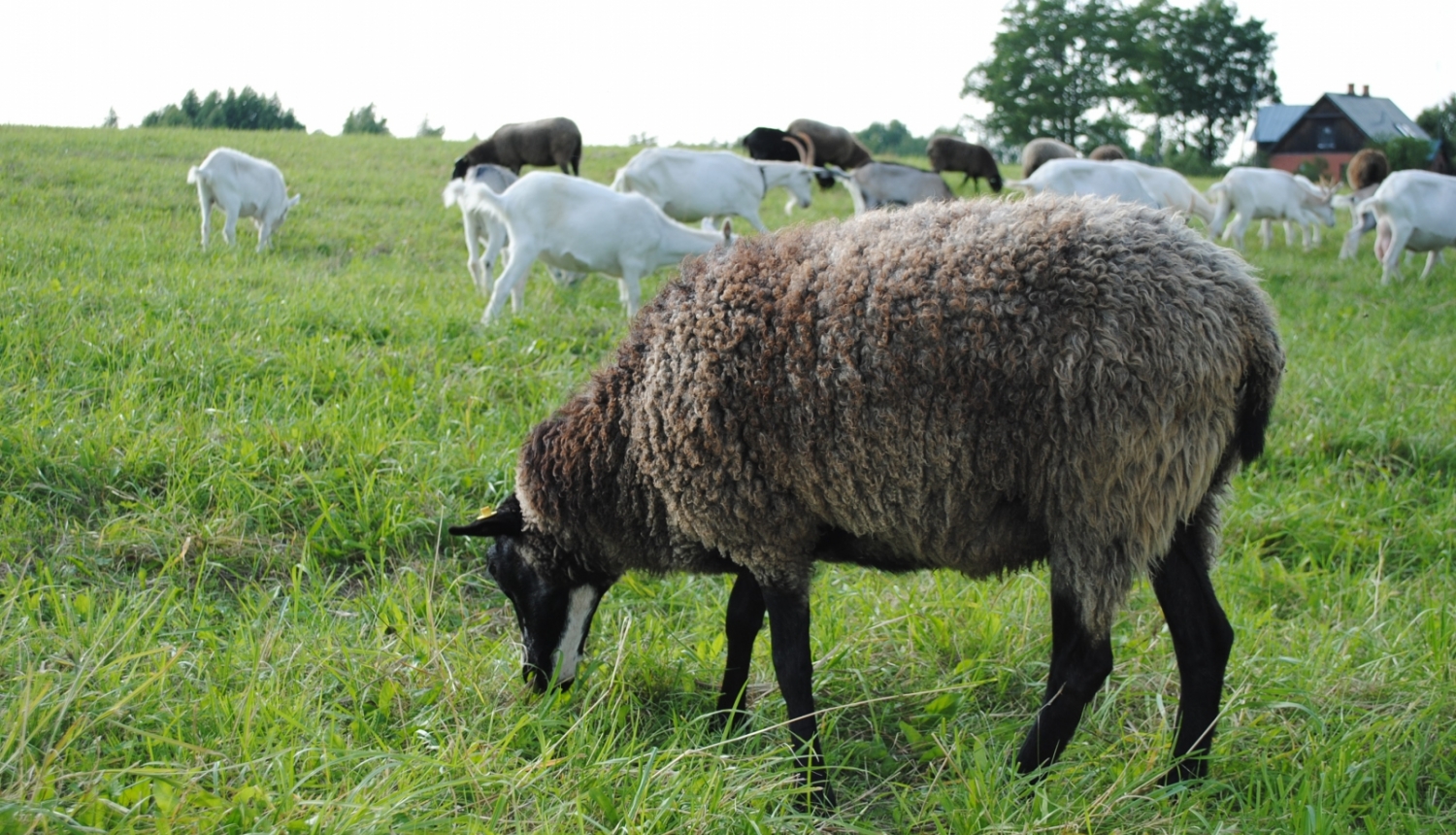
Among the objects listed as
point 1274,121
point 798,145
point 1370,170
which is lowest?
point 1370,170

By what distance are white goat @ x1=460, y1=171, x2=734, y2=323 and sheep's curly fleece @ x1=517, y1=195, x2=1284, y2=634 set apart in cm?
491

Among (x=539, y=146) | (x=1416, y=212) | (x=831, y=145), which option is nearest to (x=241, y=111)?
(x=539, y=146)

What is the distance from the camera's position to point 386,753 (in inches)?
93.7

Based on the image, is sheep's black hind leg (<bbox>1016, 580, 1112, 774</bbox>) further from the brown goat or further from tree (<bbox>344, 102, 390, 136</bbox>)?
tree (<bbox>344, 102, 390, 136</bbox>)

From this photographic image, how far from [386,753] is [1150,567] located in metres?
2.12

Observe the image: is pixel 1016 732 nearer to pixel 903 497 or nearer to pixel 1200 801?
pixel 1200 801

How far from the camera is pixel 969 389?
2.60 meters

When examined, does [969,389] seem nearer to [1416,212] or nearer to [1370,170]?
[1416,212]

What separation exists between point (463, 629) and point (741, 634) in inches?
36.2

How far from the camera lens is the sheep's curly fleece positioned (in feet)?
8.39

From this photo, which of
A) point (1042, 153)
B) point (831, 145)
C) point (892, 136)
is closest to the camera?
point (831, 145)

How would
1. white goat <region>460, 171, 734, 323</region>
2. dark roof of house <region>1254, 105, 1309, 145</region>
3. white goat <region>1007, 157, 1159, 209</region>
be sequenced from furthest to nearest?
1. dark roof of house <region>1254, 105, 1309, 145</region>
2. white goat <region>1007, 157, 1159, 209</region>
3. white goat <region>460, 171, 734, 323</region>

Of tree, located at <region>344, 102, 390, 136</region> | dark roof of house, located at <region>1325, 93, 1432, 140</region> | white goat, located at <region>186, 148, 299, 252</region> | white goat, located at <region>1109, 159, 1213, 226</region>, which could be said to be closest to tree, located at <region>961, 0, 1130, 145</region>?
dark roof of house, located at <region>1325, 93, 1432, 140</region>

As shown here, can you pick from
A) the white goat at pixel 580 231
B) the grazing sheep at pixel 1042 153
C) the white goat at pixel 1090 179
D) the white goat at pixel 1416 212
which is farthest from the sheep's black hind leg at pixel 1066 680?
the grazing sheep at pixel 1042 153
